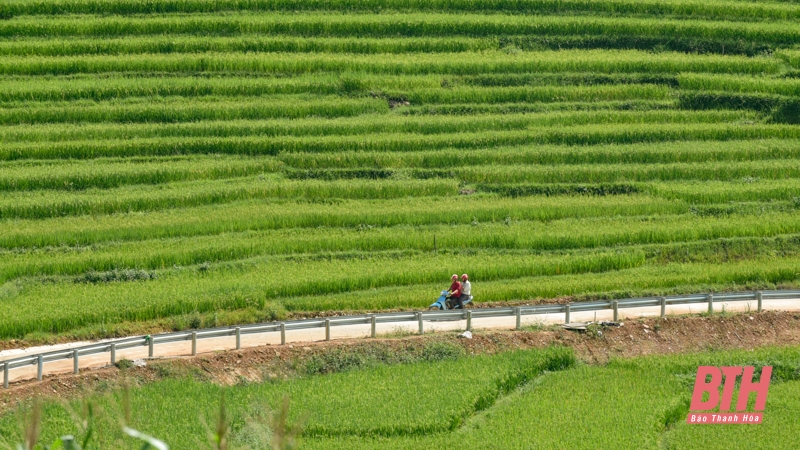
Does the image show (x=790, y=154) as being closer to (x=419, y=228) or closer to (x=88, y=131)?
(x=419, y=228)

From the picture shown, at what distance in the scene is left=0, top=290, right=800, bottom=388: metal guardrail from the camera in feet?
90.8

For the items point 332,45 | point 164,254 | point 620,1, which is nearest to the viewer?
point 164,254

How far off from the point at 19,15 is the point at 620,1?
88.5 feet

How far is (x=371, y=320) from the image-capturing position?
31438 millimetres

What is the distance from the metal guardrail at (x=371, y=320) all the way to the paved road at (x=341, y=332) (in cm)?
17

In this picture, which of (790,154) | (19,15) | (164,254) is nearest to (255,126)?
(164,254)

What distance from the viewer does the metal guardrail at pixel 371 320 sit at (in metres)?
27.7

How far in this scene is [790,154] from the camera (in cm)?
4947

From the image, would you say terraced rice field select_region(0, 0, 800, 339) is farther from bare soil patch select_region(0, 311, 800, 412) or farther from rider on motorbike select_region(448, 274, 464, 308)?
bare soil patch select_region(0, 311, 800, 412)

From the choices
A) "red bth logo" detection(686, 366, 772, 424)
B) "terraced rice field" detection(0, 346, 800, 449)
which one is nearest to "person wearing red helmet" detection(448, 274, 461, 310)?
"terraced rice field" detection(0, 346, 800, 449)

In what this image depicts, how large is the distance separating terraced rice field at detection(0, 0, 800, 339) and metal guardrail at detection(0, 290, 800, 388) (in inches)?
104

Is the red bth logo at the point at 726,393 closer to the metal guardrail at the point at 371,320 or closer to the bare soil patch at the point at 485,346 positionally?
the bare soil patch at the point at 485,346

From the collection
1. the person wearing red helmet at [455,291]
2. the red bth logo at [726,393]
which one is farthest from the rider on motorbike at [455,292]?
the red bth logo at [726,393]

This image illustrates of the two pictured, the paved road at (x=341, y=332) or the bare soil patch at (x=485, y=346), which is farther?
the paved road at (x=341, y=332)
